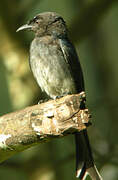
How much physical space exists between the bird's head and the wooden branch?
1.84 metres

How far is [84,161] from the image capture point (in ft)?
14.3

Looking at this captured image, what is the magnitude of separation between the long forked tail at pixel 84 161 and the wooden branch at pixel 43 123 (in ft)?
2.78

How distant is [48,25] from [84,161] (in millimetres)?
1796

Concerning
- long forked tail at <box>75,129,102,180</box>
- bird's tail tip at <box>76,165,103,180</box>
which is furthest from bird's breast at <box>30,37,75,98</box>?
bird's tail tip at <box>76,165,103,180</box>

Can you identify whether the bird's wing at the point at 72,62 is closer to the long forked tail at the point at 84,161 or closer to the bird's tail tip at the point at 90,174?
the long forked tail at the point at 84,161

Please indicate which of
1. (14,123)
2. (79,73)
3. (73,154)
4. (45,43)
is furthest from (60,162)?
(14,123)

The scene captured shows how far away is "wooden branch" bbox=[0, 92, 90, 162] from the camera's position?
3270 millimetres

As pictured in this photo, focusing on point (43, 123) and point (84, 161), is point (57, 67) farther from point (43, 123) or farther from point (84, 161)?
point (43, 123)

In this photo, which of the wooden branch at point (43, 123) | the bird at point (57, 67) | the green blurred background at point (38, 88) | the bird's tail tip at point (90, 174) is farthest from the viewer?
the green blurred background at point (38, 88)

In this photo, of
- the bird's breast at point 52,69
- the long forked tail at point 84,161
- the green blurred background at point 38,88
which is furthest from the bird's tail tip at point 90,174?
the bird's breast at point 52,69

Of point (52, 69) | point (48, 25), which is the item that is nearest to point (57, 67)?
point (52, 69)

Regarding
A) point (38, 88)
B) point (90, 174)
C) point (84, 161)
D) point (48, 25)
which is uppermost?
point (48, 25)

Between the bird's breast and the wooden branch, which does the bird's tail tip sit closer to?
the wooden branch

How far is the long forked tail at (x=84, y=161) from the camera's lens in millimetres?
4164
